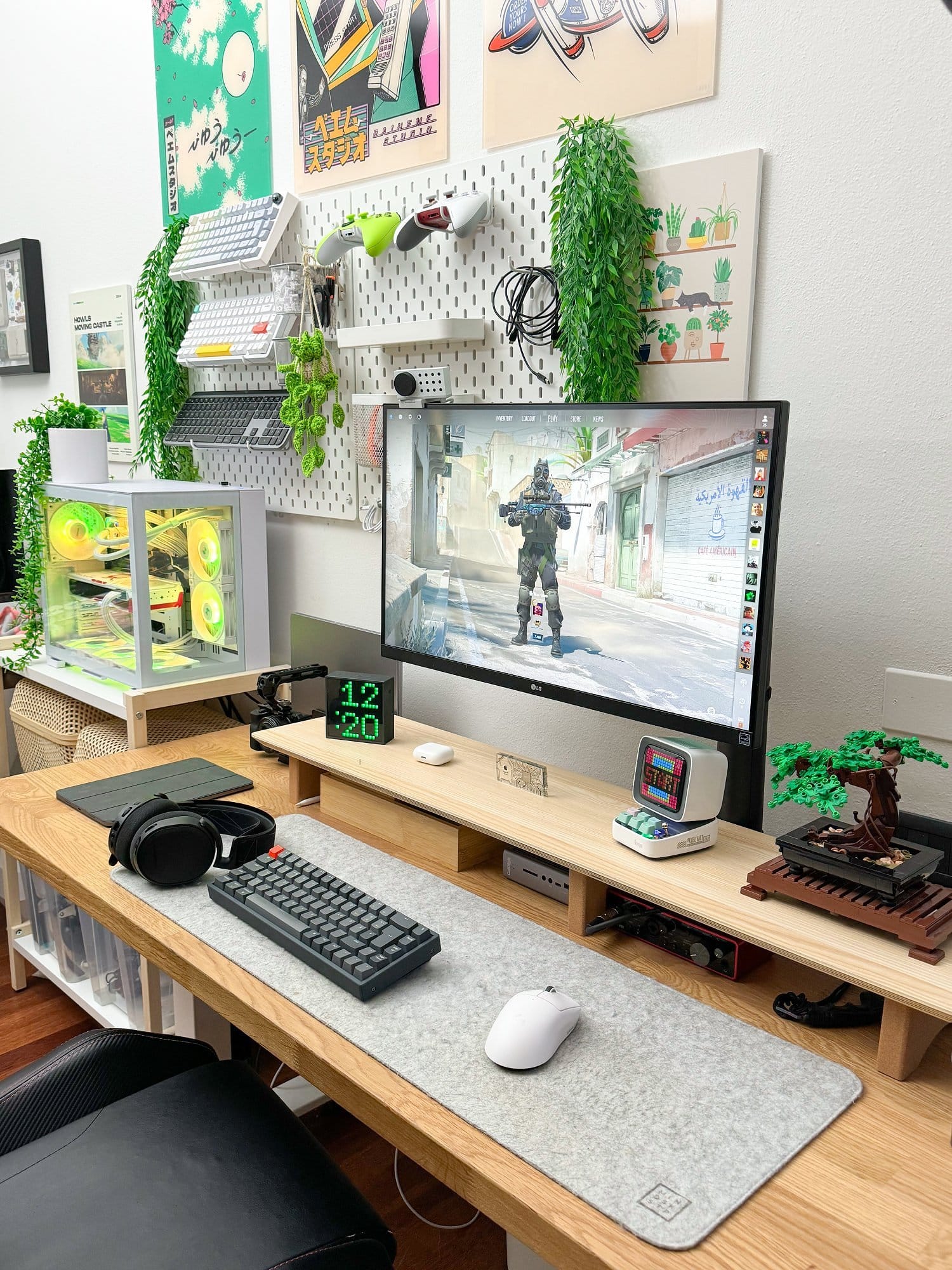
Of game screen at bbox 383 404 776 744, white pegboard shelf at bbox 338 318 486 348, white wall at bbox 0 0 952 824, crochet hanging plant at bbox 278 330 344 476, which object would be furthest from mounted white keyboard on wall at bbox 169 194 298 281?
white wall at bbox 0 0 952 824

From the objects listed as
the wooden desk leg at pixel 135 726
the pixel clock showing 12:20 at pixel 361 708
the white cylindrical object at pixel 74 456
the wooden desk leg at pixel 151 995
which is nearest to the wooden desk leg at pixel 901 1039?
the pixel clock showing 12:20 at pixel 361 708

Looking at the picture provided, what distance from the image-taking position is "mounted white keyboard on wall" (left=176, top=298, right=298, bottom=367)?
1968 mm

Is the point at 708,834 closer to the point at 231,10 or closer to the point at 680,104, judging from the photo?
the point at 680,104

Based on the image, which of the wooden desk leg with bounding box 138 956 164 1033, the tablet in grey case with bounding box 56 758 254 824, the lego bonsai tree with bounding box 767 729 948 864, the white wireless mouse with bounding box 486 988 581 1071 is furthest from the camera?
the wooden desk leg with bounding box 138 956 164 1033

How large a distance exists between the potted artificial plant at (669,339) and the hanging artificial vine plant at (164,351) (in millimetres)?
1358

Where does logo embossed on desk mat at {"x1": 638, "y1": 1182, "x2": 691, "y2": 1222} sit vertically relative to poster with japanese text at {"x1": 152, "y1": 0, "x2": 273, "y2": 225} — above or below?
below

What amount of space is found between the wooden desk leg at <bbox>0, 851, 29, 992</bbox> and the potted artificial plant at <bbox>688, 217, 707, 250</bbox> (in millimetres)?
1752

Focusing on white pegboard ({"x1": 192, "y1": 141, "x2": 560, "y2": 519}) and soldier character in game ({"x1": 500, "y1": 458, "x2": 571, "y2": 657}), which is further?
white pegboard ({"x1": 192, "y1": 141, "x2": 560, "y2": 519})

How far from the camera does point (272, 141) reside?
6.70ft

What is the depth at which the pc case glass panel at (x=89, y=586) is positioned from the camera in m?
1.97

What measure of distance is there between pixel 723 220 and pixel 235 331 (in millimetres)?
1151

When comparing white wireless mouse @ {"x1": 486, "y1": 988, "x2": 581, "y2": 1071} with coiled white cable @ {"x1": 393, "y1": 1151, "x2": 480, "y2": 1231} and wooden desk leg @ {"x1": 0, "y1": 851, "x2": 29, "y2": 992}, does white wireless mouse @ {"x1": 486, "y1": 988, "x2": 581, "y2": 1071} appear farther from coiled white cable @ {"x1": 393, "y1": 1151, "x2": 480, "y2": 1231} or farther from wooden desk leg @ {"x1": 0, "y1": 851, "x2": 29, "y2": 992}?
wooden desk leg @ {"x1": 0, "y1": 851, "x2": 29, "y2": 992}

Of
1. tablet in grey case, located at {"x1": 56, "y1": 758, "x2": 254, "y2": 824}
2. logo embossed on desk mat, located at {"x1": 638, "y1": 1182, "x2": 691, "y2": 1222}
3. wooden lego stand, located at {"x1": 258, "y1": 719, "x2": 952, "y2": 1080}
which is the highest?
wooden lego stand, located at {"x1": 258, "y1": 719, "x2": 952, "y2": 1080}

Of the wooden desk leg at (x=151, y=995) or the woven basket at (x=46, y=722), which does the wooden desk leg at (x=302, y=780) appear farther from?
the woven basket at (x=46, y=722)
